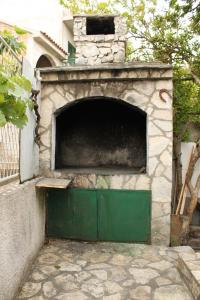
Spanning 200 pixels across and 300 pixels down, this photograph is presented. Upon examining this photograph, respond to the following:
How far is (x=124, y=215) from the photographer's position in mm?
5812

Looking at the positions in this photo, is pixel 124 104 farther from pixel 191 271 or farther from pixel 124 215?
pixel 191 271

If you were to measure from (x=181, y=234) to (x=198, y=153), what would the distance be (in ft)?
7.16

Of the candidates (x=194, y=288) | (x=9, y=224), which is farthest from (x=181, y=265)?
(x=9, y=224)

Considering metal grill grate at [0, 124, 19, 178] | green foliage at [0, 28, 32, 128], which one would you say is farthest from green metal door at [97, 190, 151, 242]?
green foliage at [0, 28, 32, 128]

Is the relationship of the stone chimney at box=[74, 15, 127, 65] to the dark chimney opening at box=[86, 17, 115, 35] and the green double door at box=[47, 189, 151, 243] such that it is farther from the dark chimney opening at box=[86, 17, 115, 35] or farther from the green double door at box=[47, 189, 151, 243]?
the green double door at box=[47, 189, 151, 243]

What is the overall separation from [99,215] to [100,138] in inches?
103

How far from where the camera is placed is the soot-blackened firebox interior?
25.1ft

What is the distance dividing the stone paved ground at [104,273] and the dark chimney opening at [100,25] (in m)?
5.42

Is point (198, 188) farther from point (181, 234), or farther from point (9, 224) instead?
point (9, 224)

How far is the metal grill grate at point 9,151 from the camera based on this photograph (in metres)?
3.91

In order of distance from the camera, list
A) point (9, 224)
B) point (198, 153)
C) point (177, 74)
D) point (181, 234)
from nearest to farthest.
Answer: point (9, 224), point (181, 234), point (198, 153), point (177, 74)

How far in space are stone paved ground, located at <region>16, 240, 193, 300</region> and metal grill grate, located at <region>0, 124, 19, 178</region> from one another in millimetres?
1787

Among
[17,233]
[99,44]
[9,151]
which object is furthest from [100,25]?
[17,233]

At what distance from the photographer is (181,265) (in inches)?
184
